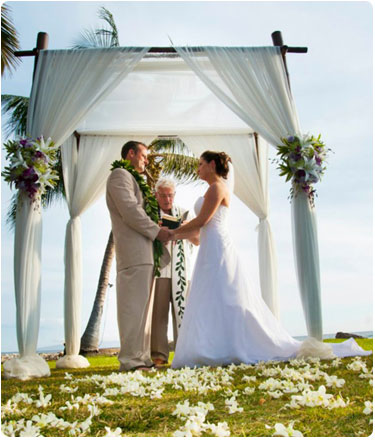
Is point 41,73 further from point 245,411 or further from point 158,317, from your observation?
point 245,411

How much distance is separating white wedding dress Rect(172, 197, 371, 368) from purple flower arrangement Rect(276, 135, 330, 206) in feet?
3.59

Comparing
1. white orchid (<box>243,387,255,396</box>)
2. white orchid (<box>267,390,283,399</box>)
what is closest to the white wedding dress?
white orchid (<box>243,387,255,396</box>)

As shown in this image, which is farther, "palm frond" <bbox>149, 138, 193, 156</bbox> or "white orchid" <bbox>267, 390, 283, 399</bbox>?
"palm frond" <bbox>149, 138, 193, 156</bbox>

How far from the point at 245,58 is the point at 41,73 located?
2.65 m

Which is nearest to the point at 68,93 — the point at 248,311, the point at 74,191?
the point at 74,191

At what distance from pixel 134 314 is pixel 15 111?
13.6 metres

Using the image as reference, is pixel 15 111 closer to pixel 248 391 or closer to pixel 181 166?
pixel 181 166

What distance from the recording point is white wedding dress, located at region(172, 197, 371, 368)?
520 cm

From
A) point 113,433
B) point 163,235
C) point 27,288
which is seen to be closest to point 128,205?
point 163,235

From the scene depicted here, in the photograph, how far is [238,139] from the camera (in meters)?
8.09

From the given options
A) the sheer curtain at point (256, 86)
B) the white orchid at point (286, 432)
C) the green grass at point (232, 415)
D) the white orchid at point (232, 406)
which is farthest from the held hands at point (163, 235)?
the white orchid at point (286, 432)

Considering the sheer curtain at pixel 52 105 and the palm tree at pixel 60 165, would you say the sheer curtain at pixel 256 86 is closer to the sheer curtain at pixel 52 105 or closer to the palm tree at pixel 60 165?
the sheer curtain at pixel 52 105

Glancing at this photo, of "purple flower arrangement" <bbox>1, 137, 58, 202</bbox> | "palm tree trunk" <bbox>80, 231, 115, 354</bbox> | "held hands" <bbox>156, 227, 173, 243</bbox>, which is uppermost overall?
"purple flower arrangement" <bbox>1, 137, 58, 202</bbox>

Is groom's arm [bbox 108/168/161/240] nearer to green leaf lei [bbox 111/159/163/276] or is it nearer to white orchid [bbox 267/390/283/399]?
green leaf lei [bbox 111/159/163/276]
